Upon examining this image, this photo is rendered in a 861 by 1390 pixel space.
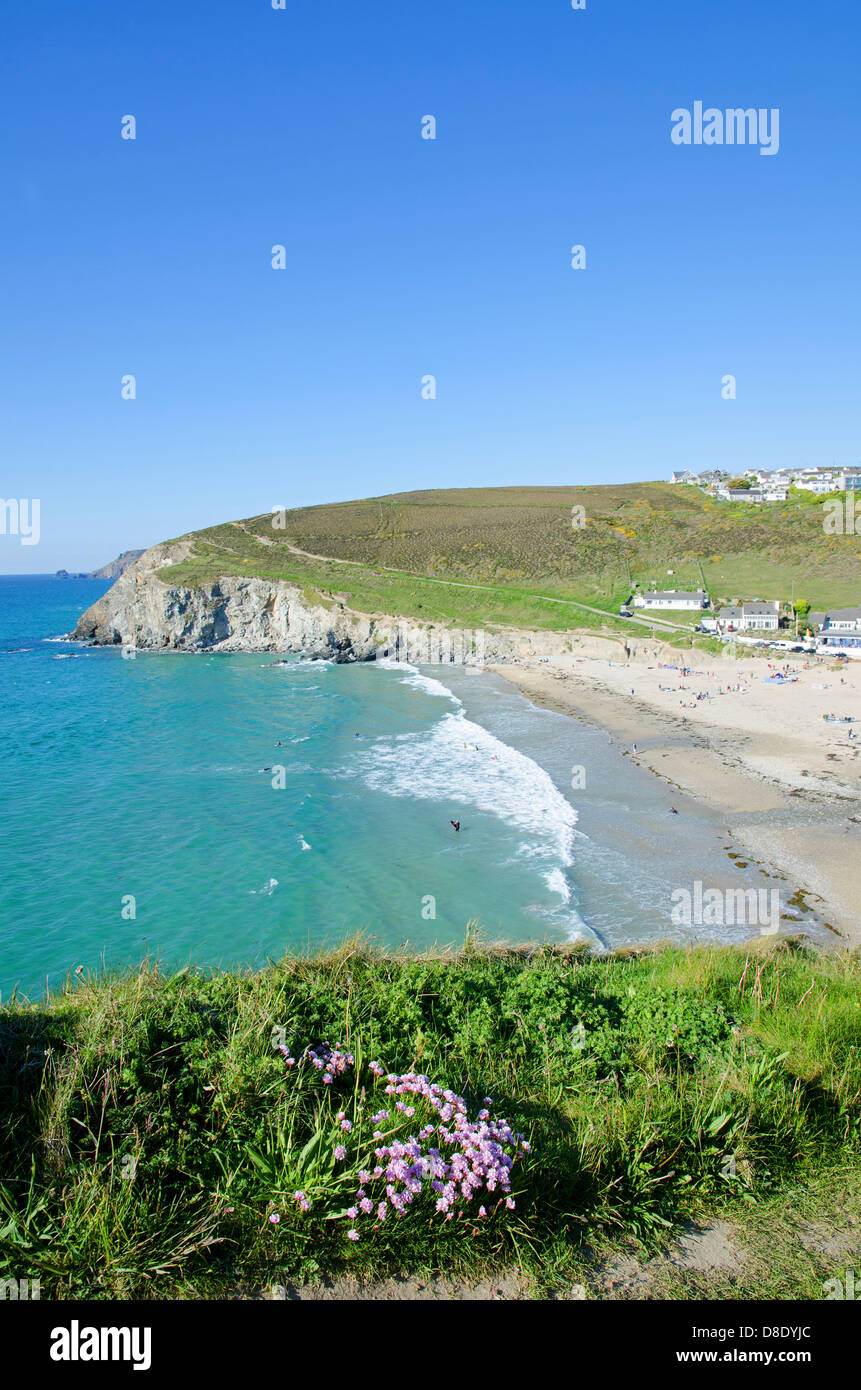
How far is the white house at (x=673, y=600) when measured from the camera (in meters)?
80.4

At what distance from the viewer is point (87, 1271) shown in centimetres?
430

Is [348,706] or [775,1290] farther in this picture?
[348,706]

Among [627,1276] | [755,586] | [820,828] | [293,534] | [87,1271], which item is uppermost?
[293,534]

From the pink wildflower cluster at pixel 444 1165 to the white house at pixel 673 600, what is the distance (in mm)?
80830

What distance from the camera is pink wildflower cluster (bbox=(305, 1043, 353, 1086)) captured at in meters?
5.81

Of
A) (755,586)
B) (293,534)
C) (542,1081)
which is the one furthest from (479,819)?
(293,534)

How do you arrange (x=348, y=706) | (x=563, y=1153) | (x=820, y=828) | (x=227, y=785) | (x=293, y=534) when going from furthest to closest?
1. (x=293, y=534)
2. (x=348, y=706)
3. (x=227, y=785)
4. (x=820, y=828)
5. (x=563, y=1153)

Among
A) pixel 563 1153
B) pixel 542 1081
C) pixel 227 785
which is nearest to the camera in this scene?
pixel 563 1153

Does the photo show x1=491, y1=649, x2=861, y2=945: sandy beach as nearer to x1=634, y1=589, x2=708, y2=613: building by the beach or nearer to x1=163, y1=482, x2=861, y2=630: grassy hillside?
x1=163, y1=482, x2=861, y2=630: grassy hillside

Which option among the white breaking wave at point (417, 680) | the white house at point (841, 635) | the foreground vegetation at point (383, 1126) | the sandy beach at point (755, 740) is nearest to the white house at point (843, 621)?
the white house at point (841, 635)

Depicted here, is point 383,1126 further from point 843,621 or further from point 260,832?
point 843,621

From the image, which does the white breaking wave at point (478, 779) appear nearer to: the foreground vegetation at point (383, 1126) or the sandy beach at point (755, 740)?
the sandy beach at point (755, 740)

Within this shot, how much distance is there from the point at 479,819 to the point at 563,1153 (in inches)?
947
